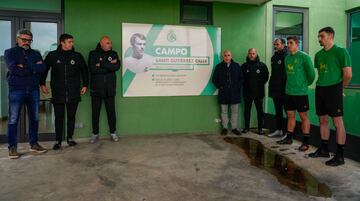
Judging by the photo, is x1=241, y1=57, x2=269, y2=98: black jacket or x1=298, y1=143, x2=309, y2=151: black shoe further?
x1=241, y1=57, x2=269, y2=98: black jacket

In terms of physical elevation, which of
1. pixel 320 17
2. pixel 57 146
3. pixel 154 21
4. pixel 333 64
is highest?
pixel 320 17

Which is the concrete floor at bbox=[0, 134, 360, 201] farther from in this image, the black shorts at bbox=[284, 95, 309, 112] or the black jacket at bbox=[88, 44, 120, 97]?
the black jacket at bbox=[88, 44, 120, 97]

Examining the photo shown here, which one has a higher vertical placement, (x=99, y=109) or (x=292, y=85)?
(x=292, y=85)

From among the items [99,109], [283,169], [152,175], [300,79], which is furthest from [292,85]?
[99,109]

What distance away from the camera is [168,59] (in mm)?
5250

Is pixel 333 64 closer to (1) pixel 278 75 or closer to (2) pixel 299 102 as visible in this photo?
(2) pixel 299 102

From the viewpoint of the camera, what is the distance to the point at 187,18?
5383 mm

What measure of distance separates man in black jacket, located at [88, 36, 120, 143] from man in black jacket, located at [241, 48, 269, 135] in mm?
2314

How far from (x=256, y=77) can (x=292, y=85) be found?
1.10 m

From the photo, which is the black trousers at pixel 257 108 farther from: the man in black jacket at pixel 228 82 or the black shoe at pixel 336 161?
the black shoe at pixel 336 161

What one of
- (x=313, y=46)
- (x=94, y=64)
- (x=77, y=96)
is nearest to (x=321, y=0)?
(x=313, y=46)

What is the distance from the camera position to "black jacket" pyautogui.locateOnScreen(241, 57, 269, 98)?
17.5ft

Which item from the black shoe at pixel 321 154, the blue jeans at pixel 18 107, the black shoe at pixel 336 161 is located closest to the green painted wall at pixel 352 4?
the black shoe at pixel 321 154

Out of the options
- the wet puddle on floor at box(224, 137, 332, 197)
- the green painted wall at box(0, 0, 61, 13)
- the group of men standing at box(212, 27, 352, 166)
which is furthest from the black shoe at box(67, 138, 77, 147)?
the group of men standing at box(212, 27, 352, 166)
